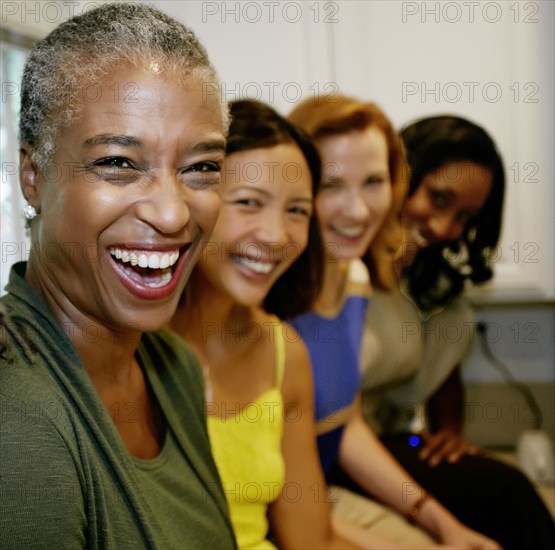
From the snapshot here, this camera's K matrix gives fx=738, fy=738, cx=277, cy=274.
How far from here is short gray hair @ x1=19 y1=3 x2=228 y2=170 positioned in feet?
1.73

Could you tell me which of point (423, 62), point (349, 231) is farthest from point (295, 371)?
point (423, 62)

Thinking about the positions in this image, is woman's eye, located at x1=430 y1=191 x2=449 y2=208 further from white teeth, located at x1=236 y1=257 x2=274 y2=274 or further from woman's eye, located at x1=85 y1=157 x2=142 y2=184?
woman's eye, located at x1=85 y1=157 x2=142 y2=184

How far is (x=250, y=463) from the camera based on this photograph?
79 centimetres

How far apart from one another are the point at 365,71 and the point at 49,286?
903 mm

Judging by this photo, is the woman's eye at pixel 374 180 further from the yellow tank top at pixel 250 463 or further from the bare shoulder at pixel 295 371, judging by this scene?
the yellow tank top at pixel 250 463

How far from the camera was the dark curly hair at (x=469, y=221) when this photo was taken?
4.38 feet

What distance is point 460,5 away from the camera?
1298 millimetres

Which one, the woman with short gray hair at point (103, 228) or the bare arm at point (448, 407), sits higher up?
the woman with short gray hair at point (103, 228)

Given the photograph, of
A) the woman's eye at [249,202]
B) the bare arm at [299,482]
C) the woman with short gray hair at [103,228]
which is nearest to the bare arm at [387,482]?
the bare arm at [299,482]

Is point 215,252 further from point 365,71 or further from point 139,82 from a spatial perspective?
point 365,71

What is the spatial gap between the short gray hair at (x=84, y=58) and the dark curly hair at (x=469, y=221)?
2.74 ft

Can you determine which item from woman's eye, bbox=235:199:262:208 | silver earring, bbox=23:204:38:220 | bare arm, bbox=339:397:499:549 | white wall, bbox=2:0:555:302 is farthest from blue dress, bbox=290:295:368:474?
silver earring, bbox=23:204:38:220

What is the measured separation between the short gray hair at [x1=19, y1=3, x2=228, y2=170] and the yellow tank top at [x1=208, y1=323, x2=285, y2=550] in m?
0.38

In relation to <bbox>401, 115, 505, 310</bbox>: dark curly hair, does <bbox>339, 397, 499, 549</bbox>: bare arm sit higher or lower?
lower
